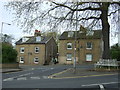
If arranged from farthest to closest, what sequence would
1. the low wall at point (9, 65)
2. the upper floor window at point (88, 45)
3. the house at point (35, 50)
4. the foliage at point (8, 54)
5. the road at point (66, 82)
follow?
the house at point (35, 50), the upper floor window at point (88, 45), the foliage at point (8, 54), the low wall at point (9, 65), the road at point (66, 82)

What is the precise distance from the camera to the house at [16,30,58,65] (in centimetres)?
4900

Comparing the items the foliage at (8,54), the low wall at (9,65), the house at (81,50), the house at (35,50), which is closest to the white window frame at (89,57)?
the house at (81,50)

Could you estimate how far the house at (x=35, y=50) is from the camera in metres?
49.0

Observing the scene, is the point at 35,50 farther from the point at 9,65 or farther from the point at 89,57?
the point at 9,65

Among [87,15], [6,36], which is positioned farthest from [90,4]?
[6,36]

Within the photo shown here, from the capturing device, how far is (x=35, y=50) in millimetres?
50000

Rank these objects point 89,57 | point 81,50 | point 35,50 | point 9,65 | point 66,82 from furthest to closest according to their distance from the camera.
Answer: point 35,50 < point 81,50 < point 89,57 < point 9,65 < point 66,82

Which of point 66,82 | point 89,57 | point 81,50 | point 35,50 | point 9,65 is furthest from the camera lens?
point 35,50

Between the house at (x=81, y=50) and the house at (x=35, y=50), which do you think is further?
the house at (x=35, y=50)

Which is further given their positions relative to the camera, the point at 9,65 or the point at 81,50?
the point at 81,50

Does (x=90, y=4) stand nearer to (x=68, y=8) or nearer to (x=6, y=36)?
(x=68, y=8)

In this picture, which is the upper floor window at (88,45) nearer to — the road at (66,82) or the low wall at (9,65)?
the low wall at (9,65)

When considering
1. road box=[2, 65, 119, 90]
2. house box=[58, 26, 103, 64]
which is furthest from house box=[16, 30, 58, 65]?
road box=[2, 65, 119, 90]

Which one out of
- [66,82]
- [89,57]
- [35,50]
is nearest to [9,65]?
[35,50]
